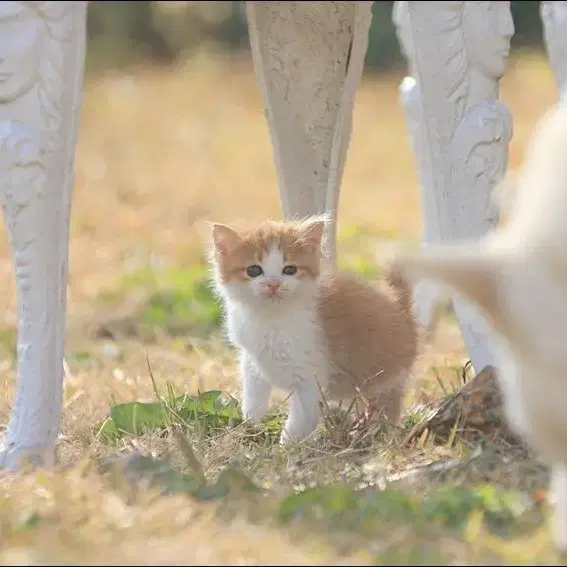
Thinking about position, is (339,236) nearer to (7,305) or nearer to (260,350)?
(7,305)

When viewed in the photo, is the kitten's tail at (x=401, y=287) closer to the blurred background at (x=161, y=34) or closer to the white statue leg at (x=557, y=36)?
the white statue leg at (x=557, y=36)

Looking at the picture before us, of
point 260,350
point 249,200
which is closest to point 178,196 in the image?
point 249,200

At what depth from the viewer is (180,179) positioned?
5.91 m

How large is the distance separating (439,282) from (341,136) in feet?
3.97

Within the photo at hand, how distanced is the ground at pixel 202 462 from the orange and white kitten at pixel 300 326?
0.27ft

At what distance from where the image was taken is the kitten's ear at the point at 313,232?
229 cm

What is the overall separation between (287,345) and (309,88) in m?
0.63

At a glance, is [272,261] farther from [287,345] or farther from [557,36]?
[557,36]

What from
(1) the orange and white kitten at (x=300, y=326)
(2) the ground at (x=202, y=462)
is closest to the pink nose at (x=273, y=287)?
(1) the orange and white kitten at (x=300, y=326)

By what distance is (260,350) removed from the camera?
2303 millimetres

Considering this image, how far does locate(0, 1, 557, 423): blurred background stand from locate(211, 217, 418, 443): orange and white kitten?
375 millimetres

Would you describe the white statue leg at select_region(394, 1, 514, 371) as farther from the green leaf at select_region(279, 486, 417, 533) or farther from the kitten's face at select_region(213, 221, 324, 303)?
the green leaf at select_region(279, 486, 417, 533)

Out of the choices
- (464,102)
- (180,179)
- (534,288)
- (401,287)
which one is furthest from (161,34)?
Result: (534,288)

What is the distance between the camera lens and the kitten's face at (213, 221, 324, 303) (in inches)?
89.2
